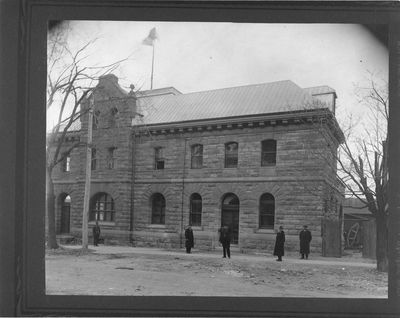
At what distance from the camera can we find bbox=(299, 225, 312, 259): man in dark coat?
7.96m

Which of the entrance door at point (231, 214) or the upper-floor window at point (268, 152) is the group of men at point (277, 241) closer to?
the entrance door at point (231, 214)

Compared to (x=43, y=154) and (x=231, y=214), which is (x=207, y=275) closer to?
(x=231, y=214)

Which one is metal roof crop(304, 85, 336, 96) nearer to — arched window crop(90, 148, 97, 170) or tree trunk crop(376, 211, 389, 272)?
tree trunk crop(376, 211, 389, 272)

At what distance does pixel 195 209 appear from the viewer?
342 inches

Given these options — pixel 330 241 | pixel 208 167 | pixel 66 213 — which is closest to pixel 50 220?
pixel 66 213

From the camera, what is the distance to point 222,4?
7.25 m

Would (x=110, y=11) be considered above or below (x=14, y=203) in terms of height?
above

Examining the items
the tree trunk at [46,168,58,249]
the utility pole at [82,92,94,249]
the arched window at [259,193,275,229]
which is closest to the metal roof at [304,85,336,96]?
the arched window at [259,193,275,229]

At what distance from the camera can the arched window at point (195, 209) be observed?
8664 millimetres

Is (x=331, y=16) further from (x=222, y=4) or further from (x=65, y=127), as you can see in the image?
(x=65, y=127)

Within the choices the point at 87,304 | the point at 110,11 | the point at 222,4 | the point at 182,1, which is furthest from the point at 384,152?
the point at 87,304

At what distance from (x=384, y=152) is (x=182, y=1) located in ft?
16.2

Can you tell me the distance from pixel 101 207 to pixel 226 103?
3501mm

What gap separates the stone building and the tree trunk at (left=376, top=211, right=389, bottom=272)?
0.95m
